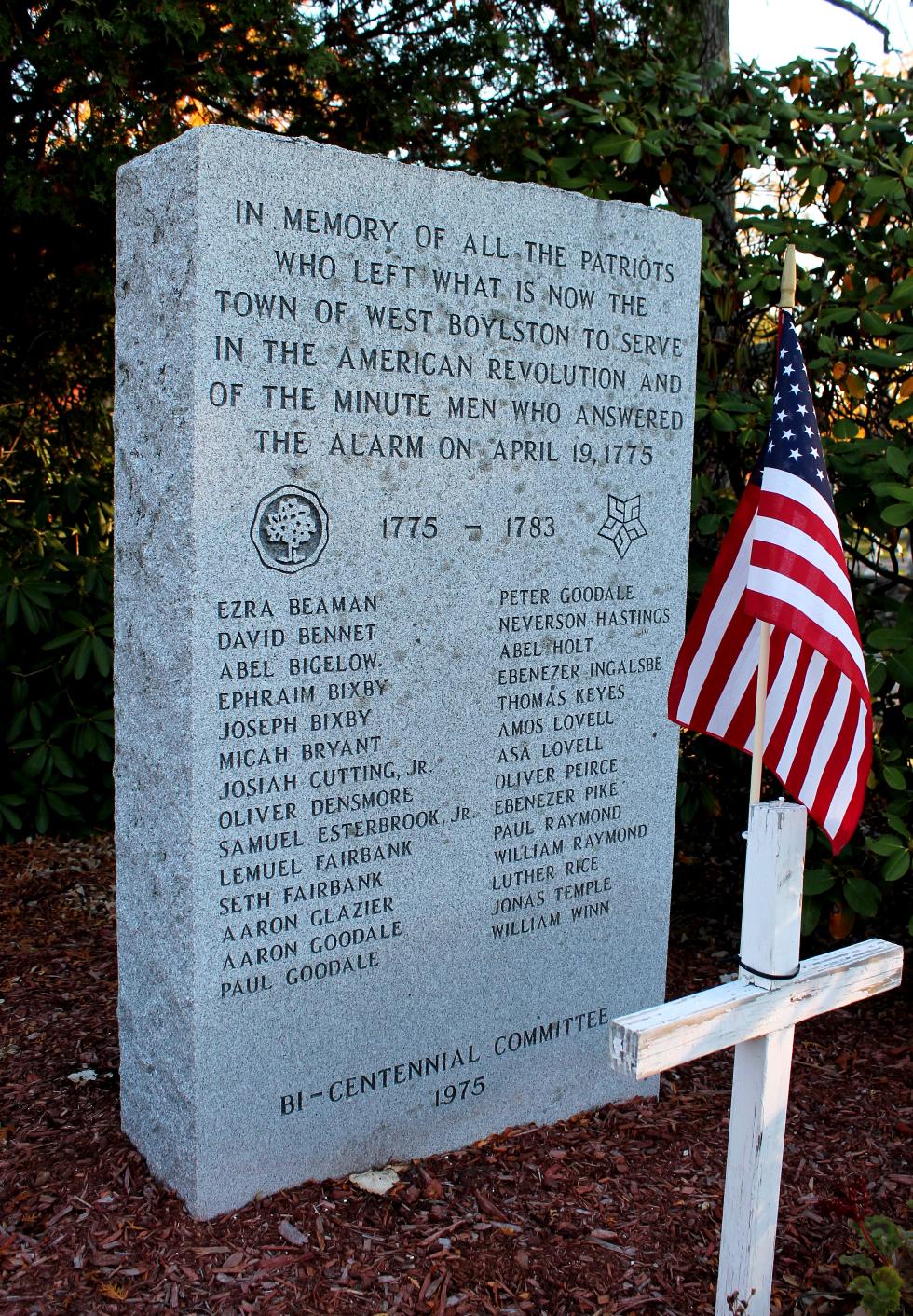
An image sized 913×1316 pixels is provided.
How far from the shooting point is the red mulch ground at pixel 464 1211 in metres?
2.85

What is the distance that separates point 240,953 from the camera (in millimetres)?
3088

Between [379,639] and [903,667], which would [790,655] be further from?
[903,667]

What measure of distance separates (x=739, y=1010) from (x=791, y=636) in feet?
2.90

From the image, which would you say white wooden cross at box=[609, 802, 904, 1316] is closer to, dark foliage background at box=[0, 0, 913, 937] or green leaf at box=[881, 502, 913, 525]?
dark foliage background at box=[0, 0, 913, 937]

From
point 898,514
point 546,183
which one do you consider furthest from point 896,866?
point 546,183

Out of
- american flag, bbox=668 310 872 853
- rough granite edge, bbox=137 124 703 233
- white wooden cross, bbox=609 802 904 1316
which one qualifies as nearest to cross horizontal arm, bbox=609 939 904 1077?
white wooden cross, bbox=609 802 904 1316

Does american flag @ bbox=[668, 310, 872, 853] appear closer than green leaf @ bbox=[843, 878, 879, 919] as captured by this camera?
Yes

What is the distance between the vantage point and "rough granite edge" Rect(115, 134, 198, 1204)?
2.90 m

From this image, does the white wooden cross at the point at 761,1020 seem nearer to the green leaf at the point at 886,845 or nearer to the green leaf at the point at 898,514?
the green leaf at the point at 886,845

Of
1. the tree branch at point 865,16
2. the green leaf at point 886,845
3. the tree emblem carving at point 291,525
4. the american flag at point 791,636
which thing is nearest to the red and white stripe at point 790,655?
the american flag at point 791,636

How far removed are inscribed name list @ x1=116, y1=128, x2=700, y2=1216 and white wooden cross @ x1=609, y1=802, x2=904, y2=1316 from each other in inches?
39.4

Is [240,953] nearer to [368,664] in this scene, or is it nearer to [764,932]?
[368,664]

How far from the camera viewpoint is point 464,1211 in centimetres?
321

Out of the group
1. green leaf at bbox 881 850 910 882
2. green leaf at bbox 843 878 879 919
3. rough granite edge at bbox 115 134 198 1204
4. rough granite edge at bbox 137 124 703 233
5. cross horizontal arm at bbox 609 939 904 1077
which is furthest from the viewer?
green leaf at bbox 843 878 879 919
